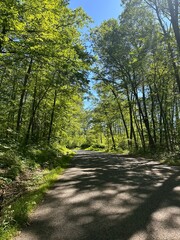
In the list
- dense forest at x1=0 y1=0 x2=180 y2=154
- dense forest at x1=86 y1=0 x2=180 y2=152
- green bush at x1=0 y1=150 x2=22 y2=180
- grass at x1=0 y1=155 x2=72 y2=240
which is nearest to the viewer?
grass at x1=0 y1=155 x2=72 y2=240

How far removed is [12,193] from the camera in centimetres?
602

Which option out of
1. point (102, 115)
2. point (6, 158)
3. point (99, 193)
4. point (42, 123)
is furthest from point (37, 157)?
point (102, 115)

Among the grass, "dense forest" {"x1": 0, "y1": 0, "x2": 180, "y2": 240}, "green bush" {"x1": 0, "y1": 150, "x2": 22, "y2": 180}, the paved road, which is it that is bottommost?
the paved road

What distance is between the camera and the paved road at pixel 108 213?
353cm

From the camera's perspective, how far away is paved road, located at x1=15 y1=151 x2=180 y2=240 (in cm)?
353

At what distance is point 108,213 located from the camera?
439 centimetres

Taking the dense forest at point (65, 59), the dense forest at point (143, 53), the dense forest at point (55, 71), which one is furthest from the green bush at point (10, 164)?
the dense forest at point (143, 53)

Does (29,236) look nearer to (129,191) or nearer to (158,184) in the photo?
(129,191)

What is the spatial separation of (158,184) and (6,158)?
5.48 m

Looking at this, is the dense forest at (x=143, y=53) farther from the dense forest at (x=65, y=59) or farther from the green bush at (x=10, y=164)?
the green bush at (x=10, y=164)

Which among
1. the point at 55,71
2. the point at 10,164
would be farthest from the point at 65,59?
the point at 10,164

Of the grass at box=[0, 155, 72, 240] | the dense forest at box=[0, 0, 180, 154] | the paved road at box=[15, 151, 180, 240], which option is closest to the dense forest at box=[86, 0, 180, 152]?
the dense forest at box=[0, 0, 180, 154]

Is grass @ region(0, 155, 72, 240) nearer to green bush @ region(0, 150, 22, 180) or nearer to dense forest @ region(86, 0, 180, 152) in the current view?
green bush @ region(0, 150, 22, 180)

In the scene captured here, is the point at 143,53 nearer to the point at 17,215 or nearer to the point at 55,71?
the point at 55,71
